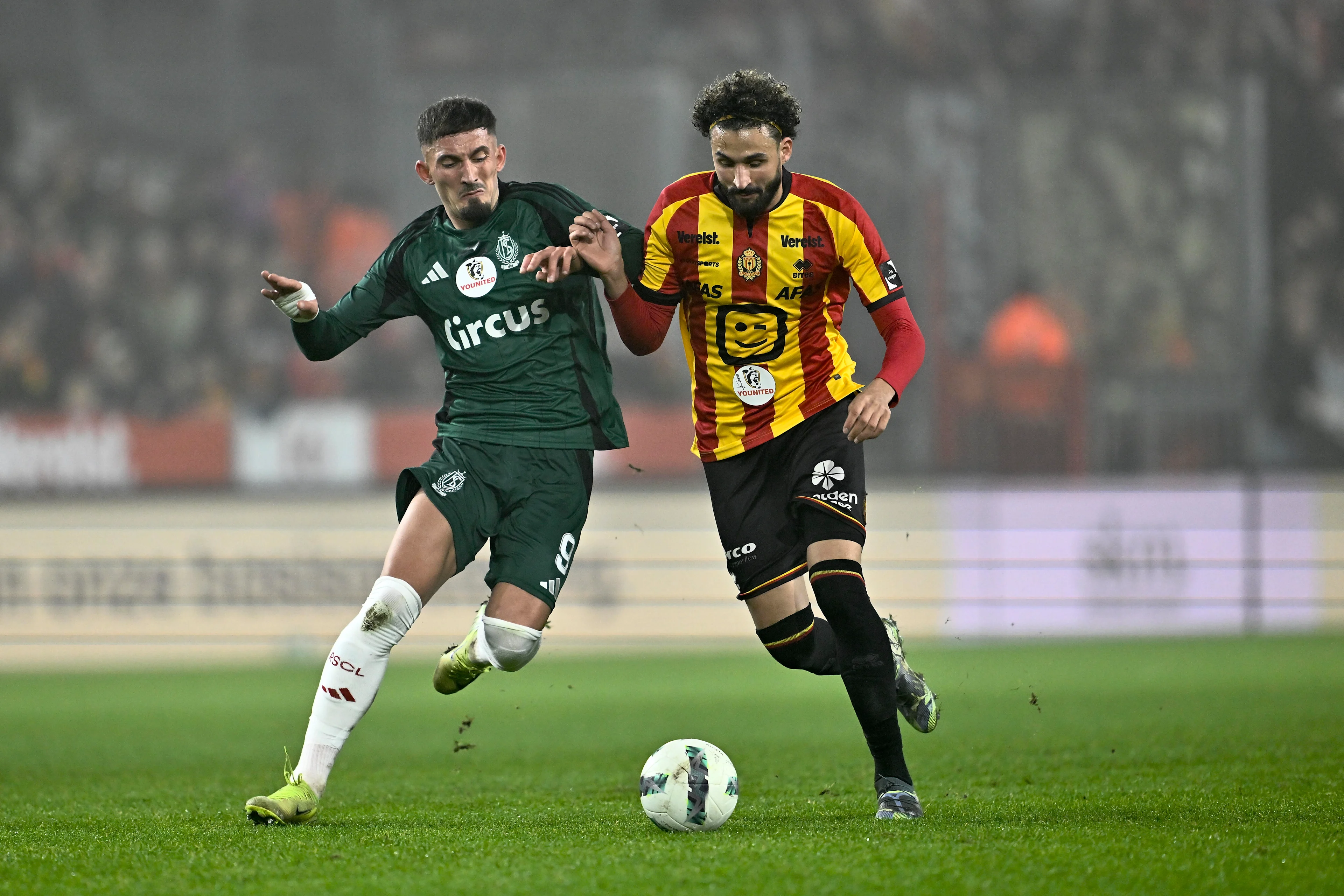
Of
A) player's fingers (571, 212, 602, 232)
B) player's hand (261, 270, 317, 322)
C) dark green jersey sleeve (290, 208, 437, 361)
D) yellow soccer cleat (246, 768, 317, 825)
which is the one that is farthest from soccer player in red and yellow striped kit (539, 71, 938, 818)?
yellow soccer cleat (246, 768, 317, 825)

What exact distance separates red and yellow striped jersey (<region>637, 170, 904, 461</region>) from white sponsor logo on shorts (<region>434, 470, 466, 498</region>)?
0.80 meters

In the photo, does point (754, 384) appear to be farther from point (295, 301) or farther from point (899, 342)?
point (295, 301)

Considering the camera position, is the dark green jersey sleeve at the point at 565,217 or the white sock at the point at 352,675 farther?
the dark green jersey sleeve at the point at 565,217

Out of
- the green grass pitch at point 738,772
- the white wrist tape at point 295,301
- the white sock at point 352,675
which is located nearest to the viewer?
the green grass pitch at point 738,772

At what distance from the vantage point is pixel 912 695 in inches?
190

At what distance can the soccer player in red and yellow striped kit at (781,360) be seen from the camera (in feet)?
14.1

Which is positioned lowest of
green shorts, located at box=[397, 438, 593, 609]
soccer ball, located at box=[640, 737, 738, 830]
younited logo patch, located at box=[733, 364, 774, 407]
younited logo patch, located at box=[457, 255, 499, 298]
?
soccer ball, located at box=[640, 737, 738, 830]

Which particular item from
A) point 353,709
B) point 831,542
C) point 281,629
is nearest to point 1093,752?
point 831,542

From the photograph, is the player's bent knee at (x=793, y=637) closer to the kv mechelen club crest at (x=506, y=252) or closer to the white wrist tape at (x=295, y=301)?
the kv mechelen club crest at (x=506, y=252)

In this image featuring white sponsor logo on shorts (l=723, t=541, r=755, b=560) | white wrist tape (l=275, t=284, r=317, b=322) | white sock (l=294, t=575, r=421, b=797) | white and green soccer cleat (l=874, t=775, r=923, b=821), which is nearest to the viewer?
white and green soccer cleat (l=874, t=775, r=923, b=821)

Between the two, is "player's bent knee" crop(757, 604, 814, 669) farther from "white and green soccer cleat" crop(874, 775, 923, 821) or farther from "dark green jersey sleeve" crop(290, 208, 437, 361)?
"dark green jersey sleeve" crop(290, 208, 437, 361)

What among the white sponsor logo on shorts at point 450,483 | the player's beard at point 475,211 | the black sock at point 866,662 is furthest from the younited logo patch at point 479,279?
the black sock at point 866,662

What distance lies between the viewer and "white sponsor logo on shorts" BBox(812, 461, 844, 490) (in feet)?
14.6

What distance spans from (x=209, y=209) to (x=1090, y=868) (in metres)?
12.0
